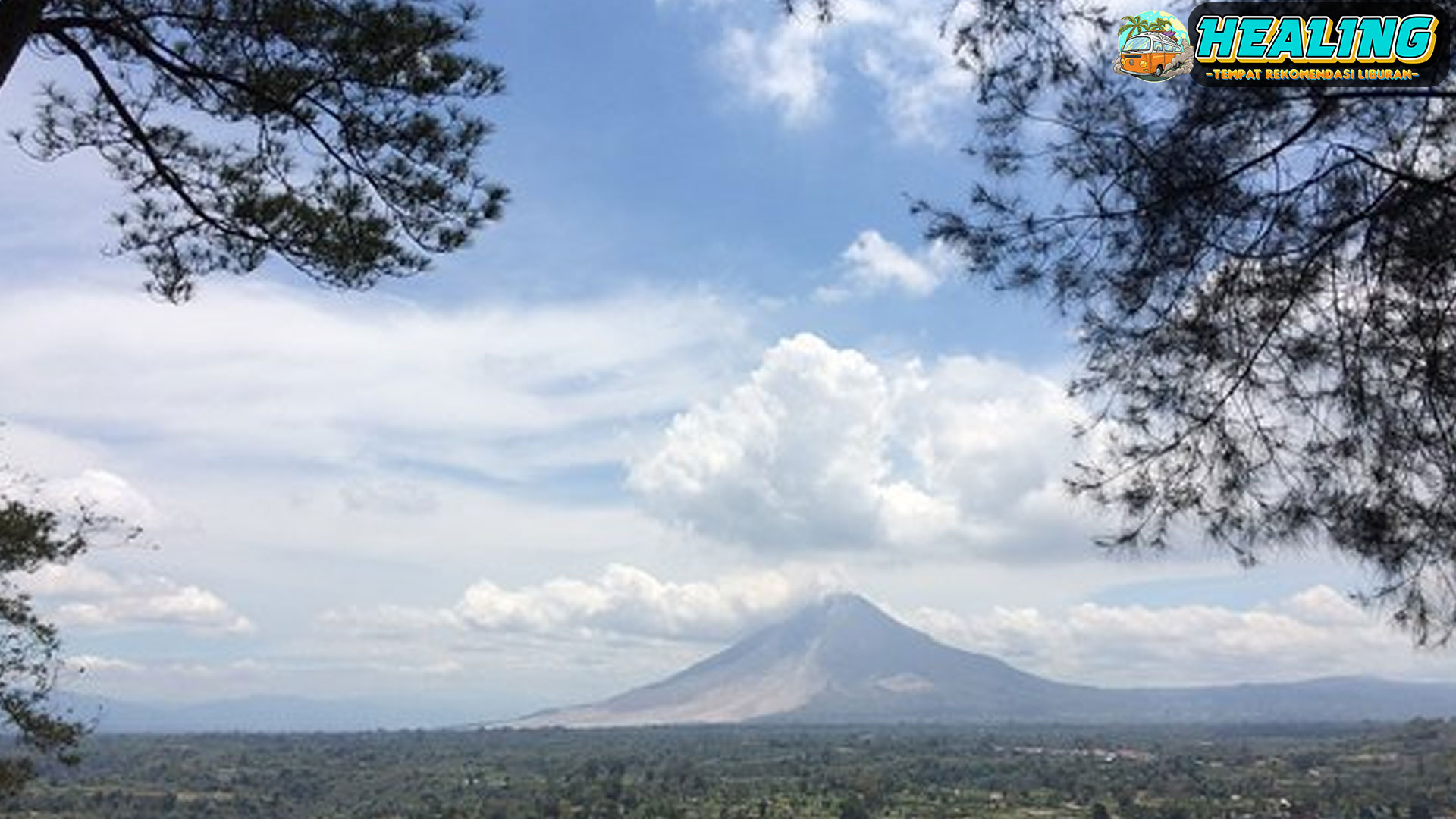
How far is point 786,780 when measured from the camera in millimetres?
116312

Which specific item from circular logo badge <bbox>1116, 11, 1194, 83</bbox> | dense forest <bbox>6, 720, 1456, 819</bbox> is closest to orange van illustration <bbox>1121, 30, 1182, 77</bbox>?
circular logo badge <bbox>1116, 11, 1194, 83</bbox>

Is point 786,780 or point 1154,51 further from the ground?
point 1154,51

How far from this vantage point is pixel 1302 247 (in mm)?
5410

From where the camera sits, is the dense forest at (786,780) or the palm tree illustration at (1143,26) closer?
the palm tree illustration at (1143,26)

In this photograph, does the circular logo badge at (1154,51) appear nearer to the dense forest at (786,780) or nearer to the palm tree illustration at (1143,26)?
the palm tree illustration at (1143,26)

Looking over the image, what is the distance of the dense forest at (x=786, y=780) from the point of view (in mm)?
83125

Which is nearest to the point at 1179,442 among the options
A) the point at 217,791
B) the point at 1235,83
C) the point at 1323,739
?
the point at 1235,83

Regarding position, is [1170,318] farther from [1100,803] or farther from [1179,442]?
[1100,803]

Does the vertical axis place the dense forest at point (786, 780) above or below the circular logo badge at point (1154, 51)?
below

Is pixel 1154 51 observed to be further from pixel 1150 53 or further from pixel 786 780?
pixel 786 780

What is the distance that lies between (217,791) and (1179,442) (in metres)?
113

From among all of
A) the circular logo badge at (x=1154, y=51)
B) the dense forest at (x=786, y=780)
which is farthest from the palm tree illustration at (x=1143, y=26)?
the dense forest at (x=786, y=780)

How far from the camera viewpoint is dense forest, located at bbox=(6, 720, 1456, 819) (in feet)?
273

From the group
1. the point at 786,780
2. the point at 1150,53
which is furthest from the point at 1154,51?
the point at 786,780
